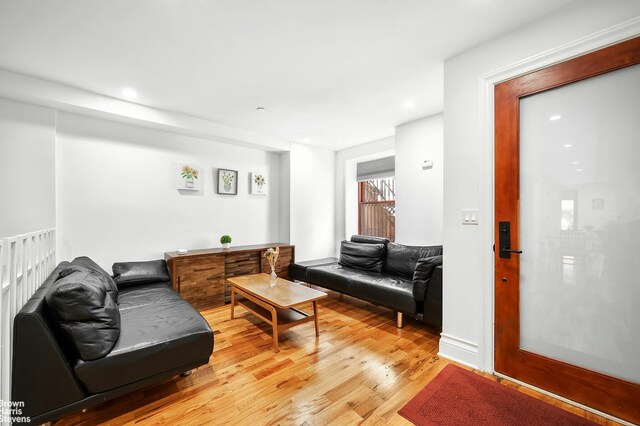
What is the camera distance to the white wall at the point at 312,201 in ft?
16.6

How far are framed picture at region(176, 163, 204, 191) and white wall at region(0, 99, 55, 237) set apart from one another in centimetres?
135

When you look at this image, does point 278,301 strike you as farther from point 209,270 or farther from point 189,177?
point 189,177

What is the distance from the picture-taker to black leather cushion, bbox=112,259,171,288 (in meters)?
3.16

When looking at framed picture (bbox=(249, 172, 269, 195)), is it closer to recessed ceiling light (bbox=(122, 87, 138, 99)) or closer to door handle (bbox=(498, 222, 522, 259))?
recessed ceiling light (bbox=(122, 87, 138, 99))

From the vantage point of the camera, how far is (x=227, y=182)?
448cm

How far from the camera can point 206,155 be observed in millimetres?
4293

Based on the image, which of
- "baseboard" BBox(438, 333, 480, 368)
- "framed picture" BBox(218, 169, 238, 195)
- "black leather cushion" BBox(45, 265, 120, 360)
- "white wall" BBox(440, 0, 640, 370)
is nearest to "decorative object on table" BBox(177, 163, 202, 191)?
"framed picture" BBox(218, 169, 238, 195)

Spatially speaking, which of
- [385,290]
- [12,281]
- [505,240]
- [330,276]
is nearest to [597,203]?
[505,240]

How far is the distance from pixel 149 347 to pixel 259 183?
3.46 meters

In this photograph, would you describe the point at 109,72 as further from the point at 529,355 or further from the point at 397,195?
the point at 529,355

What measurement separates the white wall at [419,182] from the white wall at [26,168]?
4.48 metres

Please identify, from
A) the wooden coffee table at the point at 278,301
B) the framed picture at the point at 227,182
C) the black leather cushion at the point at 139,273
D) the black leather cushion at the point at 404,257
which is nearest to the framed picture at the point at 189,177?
the framed picture at the point at 227,182

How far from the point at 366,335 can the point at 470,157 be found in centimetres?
202

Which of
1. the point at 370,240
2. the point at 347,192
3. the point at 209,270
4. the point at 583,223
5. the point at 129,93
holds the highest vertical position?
the point at 129,93
